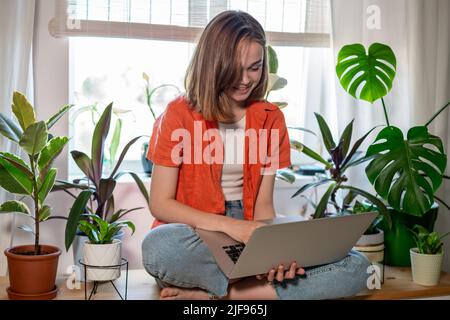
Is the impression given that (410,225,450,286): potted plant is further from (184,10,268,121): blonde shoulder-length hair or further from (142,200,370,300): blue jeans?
(184,10,268,121): blonde shoulder-length hair

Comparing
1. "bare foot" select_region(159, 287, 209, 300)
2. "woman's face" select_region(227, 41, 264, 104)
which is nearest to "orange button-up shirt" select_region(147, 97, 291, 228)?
"woman's face" select_region(227, 41, 264, 104)

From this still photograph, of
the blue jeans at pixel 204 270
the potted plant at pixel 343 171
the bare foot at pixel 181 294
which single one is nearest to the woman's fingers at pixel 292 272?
the blue jeans at pixel 204 270

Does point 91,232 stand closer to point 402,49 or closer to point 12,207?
point 12,207

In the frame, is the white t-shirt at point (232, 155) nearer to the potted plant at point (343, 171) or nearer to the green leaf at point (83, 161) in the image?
the potted plant at point (343, 171)

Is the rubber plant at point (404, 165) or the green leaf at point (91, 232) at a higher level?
the rubber plant at point (404, 165)

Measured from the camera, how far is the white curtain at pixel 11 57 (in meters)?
2.19

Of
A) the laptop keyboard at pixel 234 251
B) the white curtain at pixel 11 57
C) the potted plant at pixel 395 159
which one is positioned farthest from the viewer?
the potted plant at pixel 395 159

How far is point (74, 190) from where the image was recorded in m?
2.45

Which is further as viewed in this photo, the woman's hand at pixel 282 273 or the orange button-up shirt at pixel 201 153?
the orange button-up shirt at pixel 201 153

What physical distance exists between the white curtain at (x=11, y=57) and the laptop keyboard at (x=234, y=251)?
794 millimetres

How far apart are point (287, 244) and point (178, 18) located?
1.07 meters

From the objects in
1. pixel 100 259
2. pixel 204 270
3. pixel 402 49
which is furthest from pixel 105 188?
pixel 402 49
